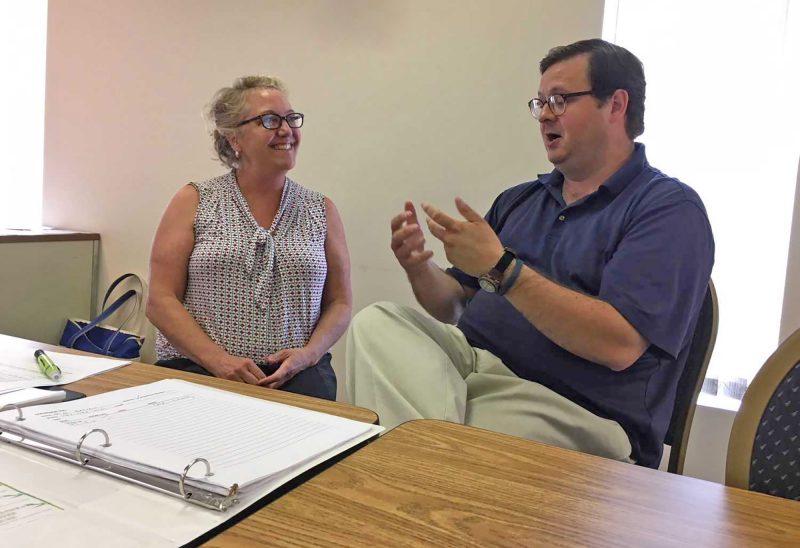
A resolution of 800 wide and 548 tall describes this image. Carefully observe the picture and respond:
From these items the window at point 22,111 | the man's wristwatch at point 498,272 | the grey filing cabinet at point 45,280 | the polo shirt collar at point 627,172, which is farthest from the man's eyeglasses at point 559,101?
the window at point 22,111

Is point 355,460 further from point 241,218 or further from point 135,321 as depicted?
point 135,321

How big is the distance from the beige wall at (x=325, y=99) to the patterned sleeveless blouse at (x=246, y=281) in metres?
0.61

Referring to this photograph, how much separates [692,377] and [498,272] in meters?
0.42

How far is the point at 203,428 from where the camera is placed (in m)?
0.68

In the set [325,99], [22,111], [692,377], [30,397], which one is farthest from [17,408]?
[22,111]

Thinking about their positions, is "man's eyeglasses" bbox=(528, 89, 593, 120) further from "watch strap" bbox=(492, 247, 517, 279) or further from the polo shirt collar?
"watch strap" bbox=(492, 247, 517, 279)

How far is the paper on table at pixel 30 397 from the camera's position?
0.75 m

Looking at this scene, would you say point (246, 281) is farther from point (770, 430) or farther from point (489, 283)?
point (770, 430)

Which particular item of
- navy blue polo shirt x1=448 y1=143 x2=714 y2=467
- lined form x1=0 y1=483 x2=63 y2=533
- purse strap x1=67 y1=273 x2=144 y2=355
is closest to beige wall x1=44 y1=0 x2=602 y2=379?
purse strap x1=67 y1=273 x2=144 y2=355

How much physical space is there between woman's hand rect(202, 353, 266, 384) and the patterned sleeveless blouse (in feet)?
0.31

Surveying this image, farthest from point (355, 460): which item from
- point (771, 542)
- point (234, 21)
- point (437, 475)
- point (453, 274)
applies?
point (234, 21)

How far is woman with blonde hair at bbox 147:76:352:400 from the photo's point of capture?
5.25ft

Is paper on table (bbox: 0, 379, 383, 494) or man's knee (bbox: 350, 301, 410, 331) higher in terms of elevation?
man's knee (bbox: 350, 301, 410, 331)

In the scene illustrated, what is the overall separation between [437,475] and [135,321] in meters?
2.56
